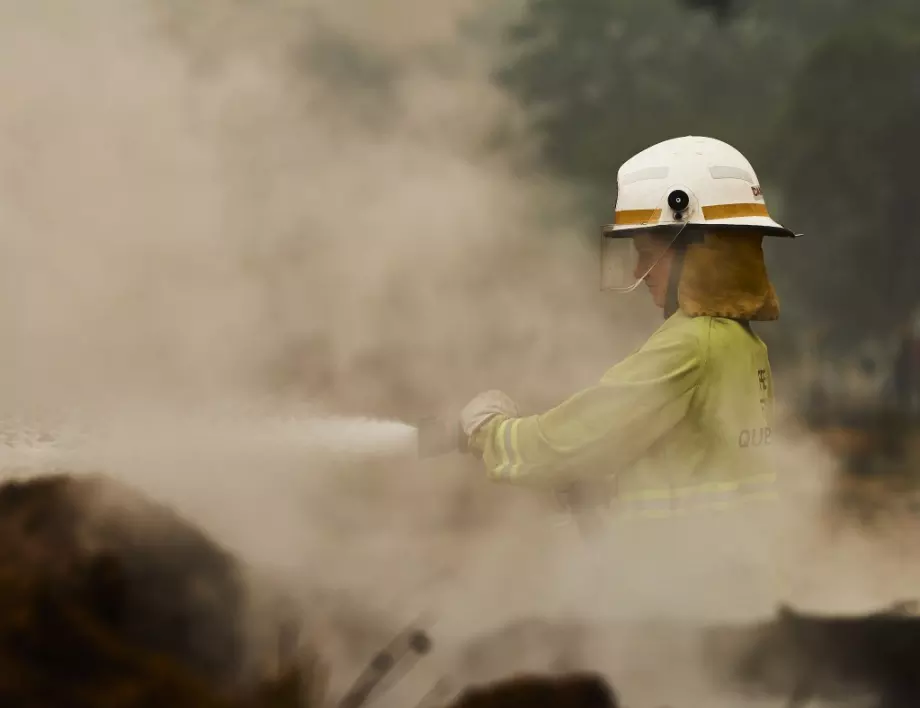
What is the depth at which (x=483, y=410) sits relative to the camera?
1792 millimetres

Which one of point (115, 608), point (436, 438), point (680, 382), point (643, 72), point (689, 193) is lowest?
point (115, 608)

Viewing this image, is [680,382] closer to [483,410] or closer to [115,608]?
[483,410]

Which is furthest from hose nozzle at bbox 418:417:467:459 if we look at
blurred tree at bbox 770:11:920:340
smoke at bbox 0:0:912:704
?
blurred tree at bbox 770:11:920:340

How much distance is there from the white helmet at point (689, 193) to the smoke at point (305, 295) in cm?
26

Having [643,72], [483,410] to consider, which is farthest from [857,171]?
[483,410]

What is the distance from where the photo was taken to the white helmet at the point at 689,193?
5.58 ft

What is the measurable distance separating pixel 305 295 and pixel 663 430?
2.58 ft

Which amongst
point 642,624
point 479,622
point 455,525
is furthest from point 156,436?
point 642,624

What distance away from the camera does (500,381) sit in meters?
1.92

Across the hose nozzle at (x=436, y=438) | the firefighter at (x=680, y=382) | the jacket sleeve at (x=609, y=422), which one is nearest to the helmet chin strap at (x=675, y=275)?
the firefighter at (x=680, y=382)

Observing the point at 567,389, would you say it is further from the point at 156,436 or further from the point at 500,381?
the point at 156,436

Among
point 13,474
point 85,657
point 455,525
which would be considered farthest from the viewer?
point 455,525

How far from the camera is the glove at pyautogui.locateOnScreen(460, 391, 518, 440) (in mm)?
1781

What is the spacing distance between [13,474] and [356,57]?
110 cm
